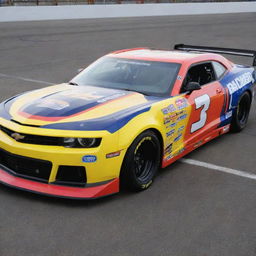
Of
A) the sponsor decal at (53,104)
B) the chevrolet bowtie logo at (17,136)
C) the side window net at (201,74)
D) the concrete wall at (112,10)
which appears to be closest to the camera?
the chevrolet bowtie logo at (17,136)

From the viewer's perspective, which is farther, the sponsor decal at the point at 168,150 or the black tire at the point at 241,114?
the black tire at the point at 241,114

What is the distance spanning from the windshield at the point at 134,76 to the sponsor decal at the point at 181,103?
159 millimetres

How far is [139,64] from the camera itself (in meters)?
5.84

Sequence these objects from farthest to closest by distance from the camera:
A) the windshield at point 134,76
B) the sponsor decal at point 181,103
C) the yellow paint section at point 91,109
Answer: the windshield at point 134,76, the sponsor decal at point 181,103, the yellow paint section at point 91,109

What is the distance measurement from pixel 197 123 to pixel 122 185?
160 centimetres

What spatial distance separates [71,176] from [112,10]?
1125 inches

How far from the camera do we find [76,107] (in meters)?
4.72

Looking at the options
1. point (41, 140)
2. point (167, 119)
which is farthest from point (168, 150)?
point (41, 140)

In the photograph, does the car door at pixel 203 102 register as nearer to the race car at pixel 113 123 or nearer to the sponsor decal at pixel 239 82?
the race car at pixel 113 123

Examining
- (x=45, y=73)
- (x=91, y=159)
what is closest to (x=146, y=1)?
(x=45, y=73)

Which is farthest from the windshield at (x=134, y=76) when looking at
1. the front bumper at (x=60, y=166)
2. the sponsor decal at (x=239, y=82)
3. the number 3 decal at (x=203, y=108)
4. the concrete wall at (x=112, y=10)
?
the concrete wall at (x=112, y=10)

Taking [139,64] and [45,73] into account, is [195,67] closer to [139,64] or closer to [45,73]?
[139,64]

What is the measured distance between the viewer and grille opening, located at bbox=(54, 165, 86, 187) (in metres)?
4.28

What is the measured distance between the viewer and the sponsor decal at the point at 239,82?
6570mm
